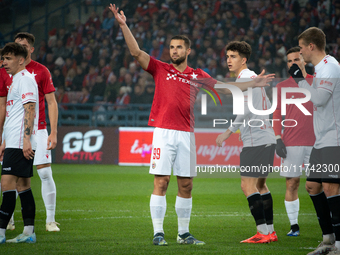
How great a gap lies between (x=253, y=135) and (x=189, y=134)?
2.42 feet

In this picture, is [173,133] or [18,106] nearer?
[18,106]

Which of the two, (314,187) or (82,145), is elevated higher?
(82,145)

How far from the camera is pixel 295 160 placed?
588cm

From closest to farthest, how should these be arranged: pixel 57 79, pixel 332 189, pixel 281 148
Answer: pixel 332 189 < pixel 281 148 < pixel 57 79

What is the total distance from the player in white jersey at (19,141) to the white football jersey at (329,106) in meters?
2.93

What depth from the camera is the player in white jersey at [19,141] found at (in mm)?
4676

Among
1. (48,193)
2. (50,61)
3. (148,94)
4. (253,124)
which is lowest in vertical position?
(48,193)

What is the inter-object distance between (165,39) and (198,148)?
6154 mm

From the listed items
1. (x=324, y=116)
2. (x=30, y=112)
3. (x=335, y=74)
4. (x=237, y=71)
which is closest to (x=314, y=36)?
(x=335, y=74)

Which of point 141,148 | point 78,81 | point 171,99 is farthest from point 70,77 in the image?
point 171,99

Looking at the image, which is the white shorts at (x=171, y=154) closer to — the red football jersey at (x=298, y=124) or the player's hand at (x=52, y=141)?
the player's hand at (x=52, y=141)

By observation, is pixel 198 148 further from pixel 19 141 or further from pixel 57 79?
pixel 19 141

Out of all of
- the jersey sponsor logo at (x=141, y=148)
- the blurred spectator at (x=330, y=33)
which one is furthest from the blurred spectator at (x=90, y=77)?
the blurred spectator at (x=330, y=33)

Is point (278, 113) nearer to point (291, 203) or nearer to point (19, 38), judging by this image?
point (291, 203)
